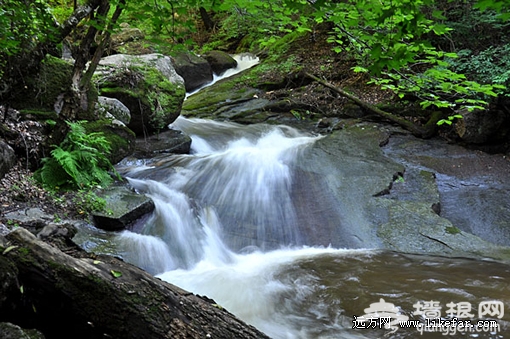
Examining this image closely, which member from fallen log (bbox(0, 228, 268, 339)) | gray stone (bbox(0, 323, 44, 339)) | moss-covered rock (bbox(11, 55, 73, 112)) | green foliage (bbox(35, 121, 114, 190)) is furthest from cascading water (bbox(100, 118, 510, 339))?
gray stone (bbox(0, 323, 44, 339))

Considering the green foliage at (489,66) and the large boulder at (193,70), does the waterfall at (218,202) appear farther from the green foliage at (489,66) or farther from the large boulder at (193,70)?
the large boulder at (193,70)

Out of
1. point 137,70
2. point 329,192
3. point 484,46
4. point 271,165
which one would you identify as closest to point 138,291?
point 329,192

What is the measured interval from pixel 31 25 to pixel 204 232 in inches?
157

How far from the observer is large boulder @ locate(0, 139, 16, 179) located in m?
5.16

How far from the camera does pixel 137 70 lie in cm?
906

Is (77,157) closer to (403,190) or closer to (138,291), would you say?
(138,291)

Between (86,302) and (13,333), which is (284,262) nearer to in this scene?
(86,302)

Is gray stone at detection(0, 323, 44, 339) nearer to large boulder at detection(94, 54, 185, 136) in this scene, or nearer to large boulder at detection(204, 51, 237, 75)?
large boulder at detection(94, 54, 185, 136)

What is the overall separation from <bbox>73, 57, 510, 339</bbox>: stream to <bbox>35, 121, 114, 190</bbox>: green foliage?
0.86 m

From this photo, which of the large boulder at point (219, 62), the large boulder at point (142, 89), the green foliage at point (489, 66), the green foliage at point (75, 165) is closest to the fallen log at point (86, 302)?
the green foliage at point (75, 165)

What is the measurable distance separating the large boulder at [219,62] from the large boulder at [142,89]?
7.97m

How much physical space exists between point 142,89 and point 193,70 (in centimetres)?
745

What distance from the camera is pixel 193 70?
Result: 15.9 meters

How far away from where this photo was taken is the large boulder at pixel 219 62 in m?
17.7
